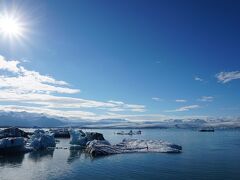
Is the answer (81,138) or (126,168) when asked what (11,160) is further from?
(81,138)

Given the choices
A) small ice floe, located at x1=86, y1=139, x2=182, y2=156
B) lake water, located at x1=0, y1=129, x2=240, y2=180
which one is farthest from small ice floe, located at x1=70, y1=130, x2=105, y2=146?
lake water, located at x1=0, y1=129, x2=240, y2=180

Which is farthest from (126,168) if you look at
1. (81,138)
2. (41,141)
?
(81,138)

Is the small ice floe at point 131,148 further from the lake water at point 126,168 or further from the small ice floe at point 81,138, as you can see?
the small ice floe at point 81,138

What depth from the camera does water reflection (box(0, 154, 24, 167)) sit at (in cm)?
5359

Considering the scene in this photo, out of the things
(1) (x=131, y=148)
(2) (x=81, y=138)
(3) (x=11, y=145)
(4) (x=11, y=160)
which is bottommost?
(4) (x=11, y=160)

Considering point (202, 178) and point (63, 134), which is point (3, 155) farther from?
point (63, 134)

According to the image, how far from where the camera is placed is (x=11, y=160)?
58375 millimetres

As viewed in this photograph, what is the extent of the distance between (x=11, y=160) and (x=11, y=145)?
8.74m

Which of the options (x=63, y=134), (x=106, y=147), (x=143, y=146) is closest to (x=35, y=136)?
(x=106, y=147)

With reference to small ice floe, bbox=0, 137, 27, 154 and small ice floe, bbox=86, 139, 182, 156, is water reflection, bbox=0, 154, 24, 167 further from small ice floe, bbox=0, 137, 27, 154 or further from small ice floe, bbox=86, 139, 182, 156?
small ice floe, bbox=86, 139, 182, 156

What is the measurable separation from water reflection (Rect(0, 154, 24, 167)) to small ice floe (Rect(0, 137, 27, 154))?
2.40 m

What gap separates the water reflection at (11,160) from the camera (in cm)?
5359

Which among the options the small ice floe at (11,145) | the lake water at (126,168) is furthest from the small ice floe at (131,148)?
the small ice floe at (11,145)

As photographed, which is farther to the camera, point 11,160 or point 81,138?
point 81,138
